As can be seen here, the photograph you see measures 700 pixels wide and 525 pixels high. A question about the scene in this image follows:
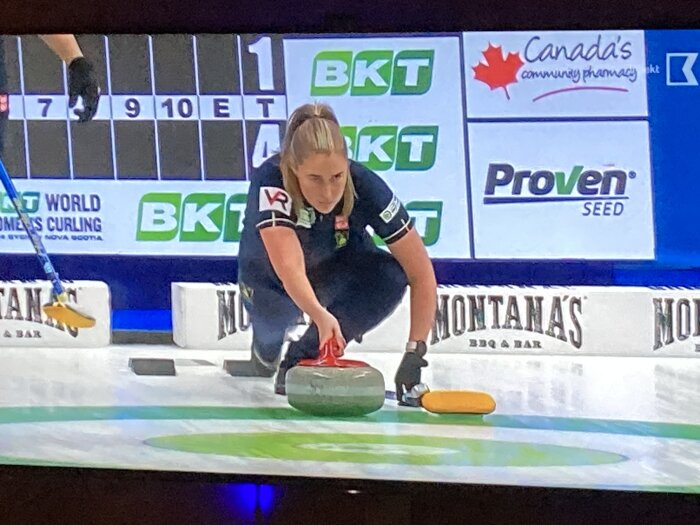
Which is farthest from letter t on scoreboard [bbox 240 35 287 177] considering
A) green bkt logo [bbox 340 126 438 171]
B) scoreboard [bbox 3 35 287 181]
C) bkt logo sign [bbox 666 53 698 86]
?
bkt logo sign [bbox 666 53 698 86]

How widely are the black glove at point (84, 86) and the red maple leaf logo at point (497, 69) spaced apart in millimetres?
659

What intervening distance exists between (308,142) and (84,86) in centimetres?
40

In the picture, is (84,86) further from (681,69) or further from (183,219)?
(681,69)

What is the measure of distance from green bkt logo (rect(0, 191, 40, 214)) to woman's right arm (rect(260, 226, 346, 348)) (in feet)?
1.33

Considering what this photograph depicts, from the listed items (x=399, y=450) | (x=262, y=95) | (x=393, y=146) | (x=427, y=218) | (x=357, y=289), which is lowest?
(x=399, y=450)

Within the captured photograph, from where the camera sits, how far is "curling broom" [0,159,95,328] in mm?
1835

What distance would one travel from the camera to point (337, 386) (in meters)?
1.78

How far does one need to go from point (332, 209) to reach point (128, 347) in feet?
1.44

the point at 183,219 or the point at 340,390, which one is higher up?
the point at 183,219

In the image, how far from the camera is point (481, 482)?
1.75 meters

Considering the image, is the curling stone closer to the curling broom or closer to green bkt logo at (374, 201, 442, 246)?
green bkt logo at (374, 201, 442, 246)

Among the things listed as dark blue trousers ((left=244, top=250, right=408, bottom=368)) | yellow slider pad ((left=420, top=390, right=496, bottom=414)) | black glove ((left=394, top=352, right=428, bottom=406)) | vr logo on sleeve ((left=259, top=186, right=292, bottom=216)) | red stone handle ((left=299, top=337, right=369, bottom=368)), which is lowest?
yellow slider pad ((left=420, top=390, right=496, bottom=414))

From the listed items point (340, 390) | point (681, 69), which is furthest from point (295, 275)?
point (681, 69)

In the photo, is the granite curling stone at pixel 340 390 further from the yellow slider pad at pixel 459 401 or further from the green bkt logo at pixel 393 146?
the green bkt logo at pixel 393 146
